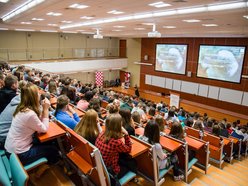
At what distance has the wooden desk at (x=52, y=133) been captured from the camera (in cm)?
230

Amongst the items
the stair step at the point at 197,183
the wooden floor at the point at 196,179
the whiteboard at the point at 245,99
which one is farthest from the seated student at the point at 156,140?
the whiteboard at the point at 245,99

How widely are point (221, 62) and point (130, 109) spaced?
339 inches

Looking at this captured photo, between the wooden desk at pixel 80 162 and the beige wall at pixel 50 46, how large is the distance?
12283mm

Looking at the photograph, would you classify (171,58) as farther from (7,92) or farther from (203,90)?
(7,92)

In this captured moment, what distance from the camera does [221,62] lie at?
11758mm

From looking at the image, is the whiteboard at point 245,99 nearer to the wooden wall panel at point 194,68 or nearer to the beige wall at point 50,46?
the wooden wall panel at point 194,68

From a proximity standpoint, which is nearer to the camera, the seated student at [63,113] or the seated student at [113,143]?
the seated student at [113,143]

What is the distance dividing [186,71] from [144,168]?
1165cm

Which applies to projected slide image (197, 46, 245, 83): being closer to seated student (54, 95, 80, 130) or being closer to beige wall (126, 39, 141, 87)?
beige wall (126, 39, 141, 87)

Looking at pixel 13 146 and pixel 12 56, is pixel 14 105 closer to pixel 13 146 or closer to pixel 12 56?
pixel 13 146

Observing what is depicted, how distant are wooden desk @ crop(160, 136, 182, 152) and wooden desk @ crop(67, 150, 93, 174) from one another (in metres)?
1.26

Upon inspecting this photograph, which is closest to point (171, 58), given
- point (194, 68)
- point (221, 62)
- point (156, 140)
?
point (194, 68)

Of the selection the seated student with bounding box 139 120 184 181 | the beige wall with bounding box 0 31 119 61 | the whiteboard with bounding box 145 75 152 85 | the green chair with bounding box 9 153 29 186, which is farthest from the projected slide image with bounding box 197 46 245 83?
the green chair with bounding box 9 153 29 186

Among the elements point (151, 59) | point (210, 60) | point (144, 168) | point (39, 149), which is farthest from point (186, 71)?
point (39, 149)
